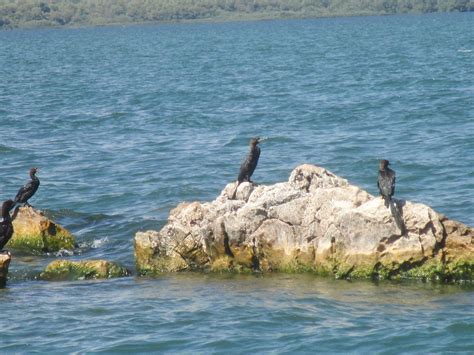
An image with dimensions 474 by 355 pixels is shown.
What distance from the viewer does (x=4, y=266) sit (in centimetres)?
1778

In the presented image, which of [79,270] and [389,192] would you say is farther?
[79,270]

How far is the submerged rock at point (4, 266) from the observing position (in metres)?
17.7

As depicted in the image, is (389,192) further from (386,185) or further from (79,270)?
(79,270)

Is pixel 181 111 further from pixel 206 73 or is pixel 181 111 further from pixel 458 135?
pixel 206 73

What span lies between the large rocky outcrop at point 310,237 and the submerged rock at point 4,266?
240cm

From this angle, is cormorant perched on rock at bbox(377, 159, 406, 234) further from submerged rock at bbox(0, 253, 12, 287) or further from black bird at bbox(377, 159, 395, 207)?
submerged rock at bbox(0, 253, 12, 287)

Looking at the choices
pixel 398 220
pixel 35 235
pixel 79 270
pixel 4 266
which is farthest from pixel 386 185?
pixel 35 235

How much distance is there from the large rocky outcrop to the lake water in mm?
390

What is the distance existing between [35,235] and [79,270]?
2.39 meters

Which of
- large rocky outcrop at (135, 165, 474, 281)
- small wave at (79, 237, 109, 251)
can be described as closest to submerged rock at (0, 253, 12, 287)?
large rocky outcrop at (135, 165, 474, 281)

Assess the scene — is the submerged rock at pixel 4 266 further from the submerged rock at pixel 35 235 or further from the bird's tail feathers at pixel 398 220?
the bird's tail feathers at pixel 398 220

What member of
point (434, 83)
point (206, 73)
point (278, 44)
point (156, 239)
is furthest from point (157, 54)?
point (156, 239)

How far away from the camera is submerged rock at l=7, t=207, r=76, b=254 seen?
67.3ft

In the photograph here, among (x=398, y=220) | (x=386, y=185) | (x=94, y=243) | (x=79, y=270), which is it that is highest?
(x=386, y=185)
